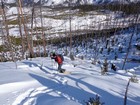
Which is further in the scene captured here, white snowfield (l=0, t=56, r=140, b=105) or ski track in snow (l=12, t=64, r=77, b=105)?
white snowfield (l=0, t=56, r=140, b=105)

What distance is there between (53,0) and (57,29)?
317ft

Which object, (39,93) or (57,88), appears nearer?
(39,93)

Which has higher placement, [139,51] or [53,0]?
[53,0]

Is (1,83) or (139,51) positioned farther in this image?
(139,51)

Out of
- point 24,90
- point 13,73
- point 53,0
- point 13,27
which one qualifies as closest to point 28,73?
point 13,73

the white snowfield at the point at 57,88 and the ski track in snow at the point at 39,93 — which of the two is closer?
the ski track in snow at the point at 39,93

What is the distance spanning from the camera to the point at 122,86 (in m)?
12.0

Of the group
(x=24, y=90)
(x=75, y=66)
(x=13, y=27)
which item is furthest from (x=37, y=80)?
(x=13, y=27)

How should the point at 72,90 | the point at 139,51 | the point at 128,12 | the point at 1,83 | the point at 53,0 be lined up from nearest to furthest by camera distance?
the point at 72,90, the point at 1,83, the point at 139,51, the point at 128,12, the point at 53,0

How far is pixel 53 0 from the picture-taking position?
509 ft

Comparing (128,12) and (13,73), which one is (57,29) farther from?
(13,73)

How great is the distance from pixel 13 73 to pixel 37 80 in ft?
6.27

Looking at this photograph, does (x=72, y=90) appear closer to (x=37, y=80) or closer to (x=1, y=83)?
(x=37, y=80)

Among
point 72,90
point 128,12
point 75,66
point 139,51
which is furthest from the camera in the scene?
point 128,12
